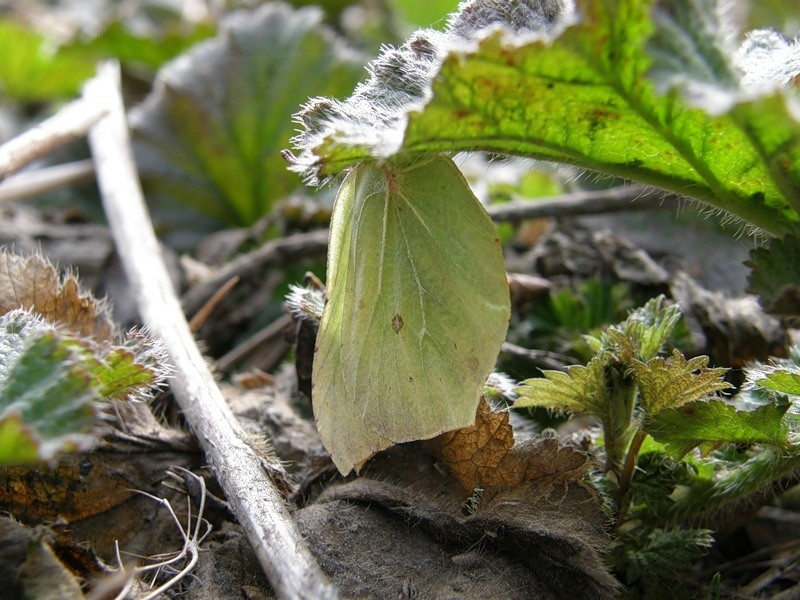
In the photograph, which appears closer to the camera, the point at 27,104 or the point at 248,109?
the point at 248,109

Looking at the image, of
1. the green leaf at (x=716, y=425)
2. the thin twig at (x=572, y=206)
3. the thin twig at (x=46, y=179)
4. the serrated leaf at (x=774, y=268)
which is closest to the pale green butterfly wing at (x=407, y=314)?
the green leaf at (x=716, y=425)

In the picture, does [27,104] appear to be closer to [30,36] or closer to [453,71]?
[30,36]

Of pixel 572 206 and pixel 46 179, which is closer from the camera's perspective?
pixel 572 206

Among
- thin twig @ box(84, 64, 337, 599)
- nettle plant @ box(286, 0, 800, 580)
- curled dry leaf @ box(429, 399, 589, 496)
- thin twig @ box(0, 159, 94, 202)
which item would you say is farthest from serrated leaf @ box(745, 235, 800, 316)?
thin twig @ box(0, 159, 94, 202)

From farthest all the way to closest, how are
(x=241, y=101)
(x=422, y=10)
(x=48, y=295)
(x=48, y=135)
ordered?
(x=422, y=10), (x=241, y=101), (x=48, y=135), (x=48, y=295)

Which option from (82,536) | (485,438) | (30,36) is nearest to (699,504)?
(485,438)

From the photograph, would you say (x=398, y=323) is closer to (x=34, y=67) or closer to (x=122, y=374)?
(x=122, y=374)

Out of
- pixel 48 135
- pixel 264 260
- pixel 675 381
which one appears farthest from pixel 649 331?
pixel 48 135
